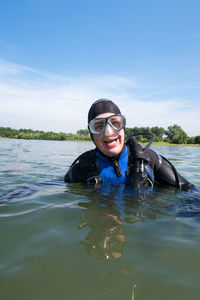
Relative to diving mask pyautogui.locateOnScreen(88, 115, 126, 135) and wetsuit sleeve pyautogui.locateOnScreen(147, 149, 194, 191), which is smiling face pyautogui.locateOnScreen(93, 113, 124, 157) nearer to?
diving mask pyautogui.locateOnScreen(88, 115, 126, 135)

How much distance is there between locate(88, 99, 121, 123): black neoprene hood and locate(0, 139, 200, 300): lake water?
1367 mm

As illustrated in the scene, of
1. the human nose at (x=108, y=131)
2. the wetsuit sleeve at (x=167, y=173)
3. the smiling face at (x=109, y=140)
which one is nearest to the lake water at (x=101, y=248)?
the wetsuit sleeve at (x=167, y=173)

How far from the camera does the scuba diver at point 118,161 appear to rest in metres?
3.04

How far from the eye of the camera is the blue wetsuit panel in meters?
3.21

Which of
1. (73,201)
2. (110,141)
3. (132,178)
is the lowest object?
(73,201)

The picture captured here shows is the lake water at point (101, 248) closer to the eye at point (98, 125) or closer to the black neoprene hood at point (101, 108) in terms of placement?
the eye at point (98, 125)

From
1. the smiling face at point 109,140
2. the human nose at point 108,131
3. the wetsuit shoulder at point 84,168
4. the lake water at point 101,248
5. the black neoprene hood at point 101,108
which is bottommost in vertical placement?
the lake water at point 101,248

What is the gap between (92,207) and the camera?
8.02 feet

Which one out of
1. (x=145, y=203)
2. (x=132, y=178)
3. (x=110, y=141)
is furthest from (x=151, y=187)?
(x=110, y=141)

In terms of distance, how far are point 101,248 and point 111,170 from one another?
72.5 inches

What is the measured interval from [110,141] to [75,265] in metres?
2.05

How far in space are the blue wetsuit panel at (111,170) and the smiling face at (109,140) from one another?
126 millimetres

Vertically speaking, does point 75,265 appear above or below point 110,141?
below

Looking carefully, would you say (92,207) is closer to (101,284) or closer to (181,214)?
(181,214)
